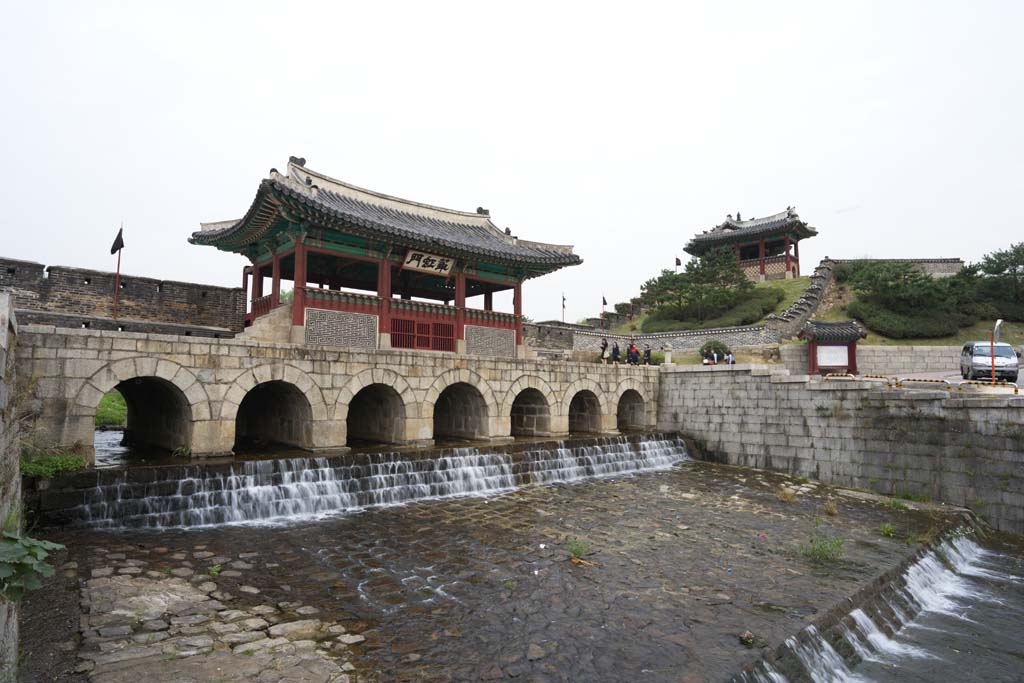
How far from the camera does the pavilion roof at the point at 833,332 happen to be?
24.9m

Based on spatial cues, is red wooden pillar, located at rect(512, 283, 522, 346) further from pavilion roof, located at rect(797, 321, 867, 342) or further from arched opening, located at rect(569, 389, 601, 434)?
pavilion roof, located at rect(797, 321, 867, 342)

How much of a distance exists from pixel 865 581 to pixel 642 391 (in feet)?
42.4

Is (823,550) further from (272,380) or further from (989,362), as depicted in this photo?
(989,362)

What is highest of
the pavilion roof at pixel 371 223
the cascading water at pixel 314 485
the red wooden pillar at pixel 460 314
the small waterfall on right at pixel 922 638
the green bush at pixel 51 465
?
the pavilion roof at pixel 371 223

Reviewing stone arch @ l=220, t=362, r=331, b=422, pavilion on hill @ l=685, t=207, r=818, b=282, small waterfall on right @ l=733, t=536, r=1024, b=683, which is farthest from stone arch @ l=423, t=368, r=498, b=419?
pavilion on hill @ l=685, t=207, r=818, b=282

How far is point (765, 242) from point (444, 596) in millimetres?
43222

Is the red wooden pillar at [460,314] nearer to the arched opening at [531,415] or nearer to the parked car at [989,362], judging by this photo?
the arched opening at [531,415]

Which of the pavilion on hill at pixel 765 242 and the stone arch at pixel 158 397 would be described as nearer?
the stone arch at pixel 158 397

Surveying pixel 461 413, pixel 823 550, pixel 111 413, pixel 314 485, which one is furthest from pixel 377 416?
pixel 111 413

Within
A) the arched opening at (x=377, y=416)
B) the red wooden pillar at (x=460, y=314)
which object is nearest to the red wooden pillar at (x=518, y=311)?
the red wooden pillar at (x=460, y=314)

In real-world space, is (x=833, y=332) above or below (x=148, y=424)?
above

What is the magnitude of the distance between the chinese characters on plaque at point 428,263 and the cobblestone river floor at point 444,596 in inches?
337

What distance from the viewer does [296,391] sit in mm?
13188

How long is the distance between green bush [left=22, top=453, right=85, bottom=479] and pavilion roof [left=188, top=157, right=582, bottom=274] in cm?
708
